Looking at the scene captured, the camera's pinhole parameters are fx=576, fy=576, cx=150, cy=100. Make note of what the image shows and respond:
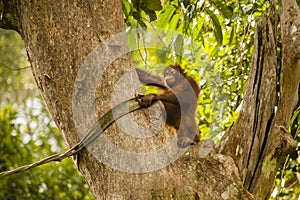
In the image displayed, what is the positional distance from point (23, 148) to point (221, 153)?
4.45 m

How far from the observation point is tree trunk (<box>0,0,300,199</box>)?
1.52 meters

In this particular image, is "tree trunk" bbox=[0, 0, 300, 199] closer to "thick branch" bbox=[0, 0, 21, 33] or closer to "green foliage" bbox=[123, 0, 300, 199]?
"thick branch" bbox=[0, 0, 21, 33]

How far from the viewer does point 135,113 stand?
63.9 inches

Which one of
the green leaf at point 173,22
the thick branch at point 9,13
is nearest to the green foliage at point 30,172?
the green leaf at point 173,22

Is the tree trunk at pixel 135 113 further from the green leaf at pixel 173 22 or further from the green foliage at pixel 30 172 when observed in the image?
the green foliage at pixel 30 172

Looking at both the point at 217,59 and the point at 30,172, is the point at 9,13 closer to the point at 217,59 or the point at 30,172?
the point at 217,59

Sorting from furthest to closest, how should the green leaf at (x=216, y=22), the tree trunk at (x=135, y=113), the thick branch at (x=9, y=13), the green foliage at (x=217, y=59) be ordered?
the green foliage at (x=217, y=59) → the green leaf at (x=216, y=22) → the thick branch at (x=9, y=13) → the tree trunk at (x=135, y=113)

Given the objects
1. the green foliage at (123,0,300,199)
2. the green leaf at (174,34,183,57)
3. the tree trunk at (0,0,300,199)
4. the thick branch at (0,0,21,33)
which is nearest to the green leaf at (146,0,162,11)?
the green leaf at (174,34,183,57)

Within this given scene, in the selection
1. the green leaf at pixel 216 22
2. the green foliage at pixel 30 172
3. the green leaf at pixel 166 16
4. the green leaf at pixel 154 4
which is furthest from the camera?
the green foliage at pixel 30 172

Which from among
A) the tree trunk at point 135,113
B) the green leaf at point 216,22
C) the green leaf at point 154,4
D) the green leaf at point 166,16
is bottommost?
the tree trunk at point 135,113

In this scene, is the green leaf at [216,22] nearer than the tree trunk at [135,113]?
No

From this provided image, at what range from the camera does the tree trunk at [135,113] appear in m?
1.52

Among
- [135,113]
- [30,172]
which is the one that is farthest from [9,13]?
[30,172]

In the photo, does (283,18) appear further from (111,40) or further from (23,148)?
(23,148)
